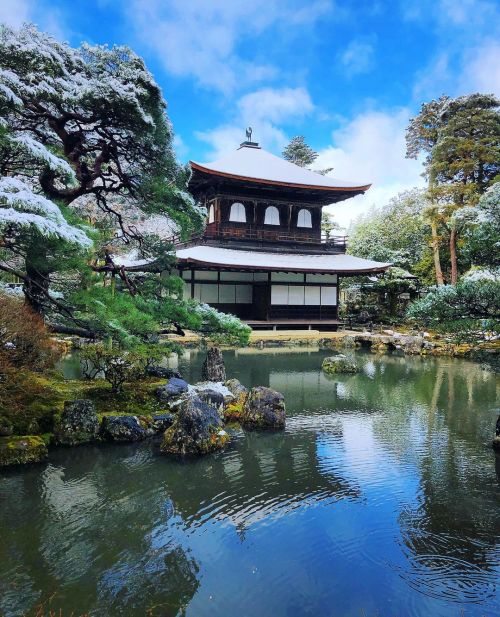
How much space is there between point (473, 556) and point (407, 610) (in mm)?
1244

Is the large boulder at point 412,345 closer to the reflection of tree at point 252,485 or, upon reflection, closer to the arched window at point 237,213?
the arched window at point 237,213

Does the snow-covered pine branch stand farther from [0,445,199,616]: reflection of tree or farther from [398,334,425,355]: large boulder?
[398,334,425,355]: large boulder

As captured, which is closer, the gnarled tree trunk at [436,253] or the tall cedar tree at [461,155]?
the tall cedar tree at [461,155]

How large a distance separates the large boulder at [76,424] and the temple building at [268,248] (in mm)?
14859

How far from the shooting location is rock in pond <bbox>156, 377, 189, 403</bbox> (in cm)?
902

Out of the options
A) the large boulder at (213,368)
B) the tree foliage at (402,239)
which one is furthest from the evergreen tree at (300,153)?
the large boulder at (213,368)

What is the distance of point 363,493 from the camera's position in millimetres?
6129

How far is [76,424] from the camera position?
7.48 meters

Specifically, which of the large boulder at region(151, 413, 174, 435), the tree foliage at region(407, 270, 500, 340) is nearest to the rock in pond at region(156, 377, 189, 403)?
the large boulder at region(151, 413, 174, 435)

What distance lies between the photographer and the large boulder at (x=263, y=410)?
9.07 m

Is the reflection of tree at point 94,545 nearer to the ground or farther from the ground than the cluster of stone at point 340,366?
nearer to the ground

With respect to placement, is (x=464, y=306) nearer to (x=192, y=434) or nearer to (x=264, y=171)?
(x=192, y=434)

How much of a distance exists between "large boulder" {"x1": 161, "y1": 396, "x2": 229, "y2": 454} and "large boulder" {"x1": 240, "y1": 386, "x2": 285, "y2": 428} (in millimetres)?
1428

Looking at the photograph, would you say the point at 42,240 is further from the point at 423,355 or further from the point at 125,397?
the point at 423,355
